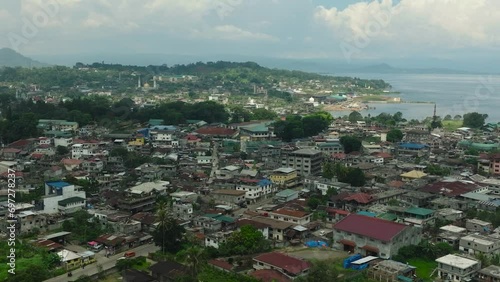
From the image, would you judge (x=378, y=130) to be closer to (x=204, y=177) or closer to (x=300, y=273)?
(x=204, y=177)

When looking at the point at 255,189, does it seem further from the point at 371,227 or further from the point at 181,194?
the point at 371,227

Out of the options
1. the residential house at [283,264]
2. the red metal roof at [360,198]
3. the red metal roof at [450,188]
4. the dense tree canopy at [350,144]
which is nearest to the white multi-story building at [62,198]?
the residential house at [283,264]

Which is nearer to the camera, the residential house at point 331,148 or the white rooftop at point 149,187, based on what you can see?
the white rooftop at point 149,187

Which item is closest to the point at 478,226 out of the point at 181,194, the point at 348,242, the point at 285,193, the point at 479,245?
the point at 479,245

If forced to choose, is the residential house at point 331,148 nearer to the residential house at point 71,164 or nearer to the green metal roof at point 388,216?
the green metal roof at point 388,216

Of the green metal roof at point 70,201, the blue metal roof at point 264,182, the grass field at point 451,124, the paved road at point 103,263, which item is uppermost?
the grass field at point 451,124

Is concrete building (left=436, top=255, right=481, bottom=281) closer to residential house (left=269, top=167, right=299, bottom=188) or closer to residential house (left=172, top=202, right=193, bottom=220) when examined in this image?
residential house (left=172, top=202, right=193, bottom=220)
